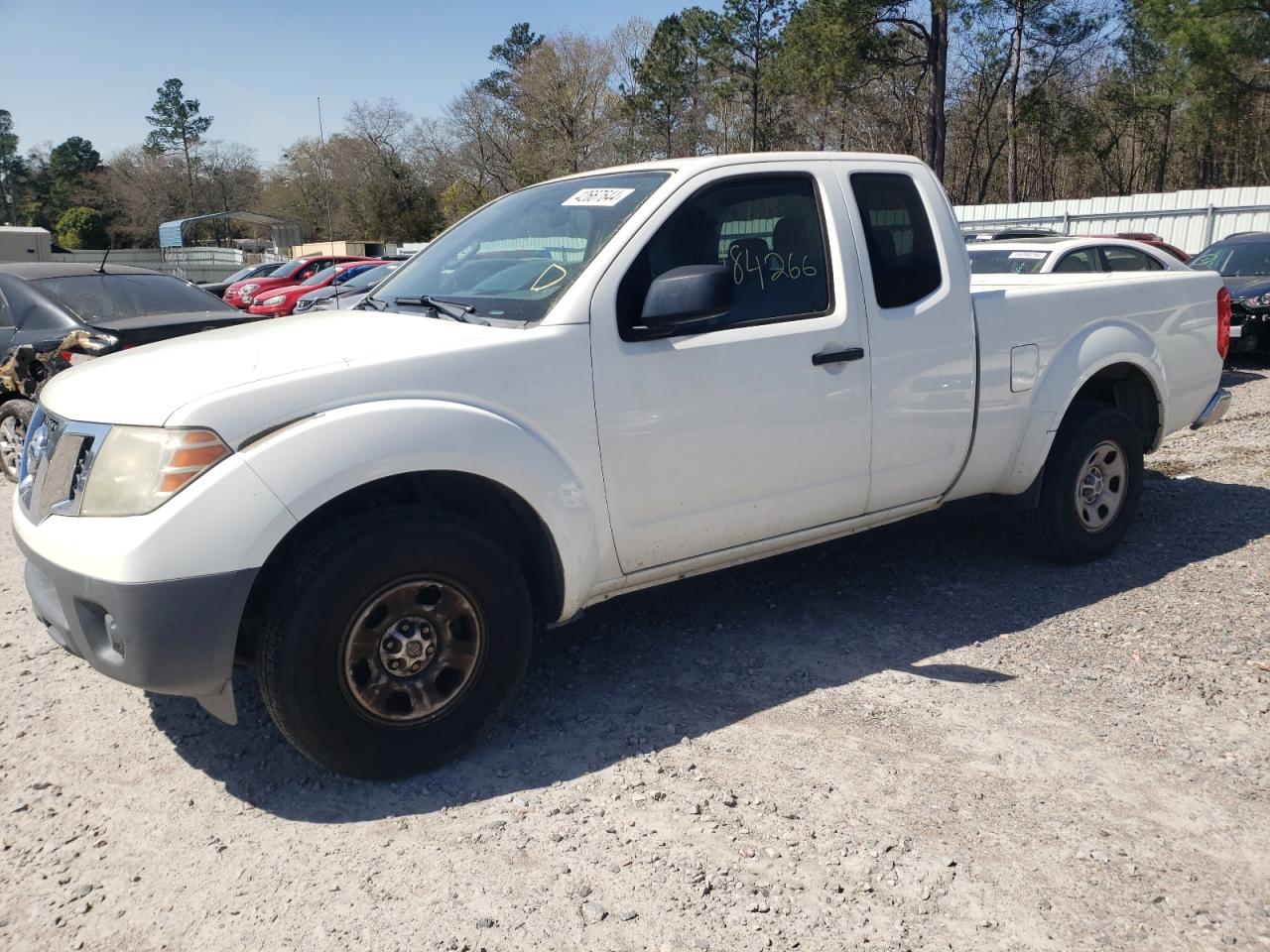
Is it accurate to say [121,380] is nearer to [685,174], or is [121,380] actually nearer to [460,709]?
[460,709]

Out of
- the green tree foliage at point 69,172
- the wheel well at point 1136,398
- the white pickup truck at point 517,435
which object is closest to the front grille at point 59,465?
the white pickup truck at point 517,435

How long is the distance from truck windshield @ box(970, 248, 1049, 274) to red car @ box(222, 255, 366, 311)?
1876 cm

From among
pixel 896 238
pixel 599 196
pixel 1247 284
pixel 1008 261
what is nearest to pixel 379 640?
pixel 599 196

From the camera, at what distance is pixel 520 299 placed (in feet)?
11.5

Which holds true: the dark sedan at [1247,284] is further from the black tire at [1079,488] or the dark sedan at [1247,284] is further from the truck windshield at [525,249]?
the truck windshield at [525,249]

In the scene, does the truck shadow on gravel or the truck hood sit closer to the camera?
the truck hood

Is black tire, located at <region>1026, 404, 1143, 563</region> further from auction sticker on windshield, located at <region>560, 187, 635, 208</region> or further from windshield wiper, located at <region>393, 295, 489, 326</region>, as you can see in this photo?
windshield wiper, located at <region>393, 295, 489, 326</region>

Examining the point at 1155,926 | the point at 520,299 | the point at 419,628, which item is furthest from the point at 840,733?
the point at 520,299

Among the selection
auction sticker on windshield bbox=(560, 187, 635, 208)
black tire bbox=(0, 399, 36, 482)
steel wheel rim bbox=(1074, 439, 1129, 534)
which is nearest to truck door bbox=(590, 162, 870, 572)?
auction sticker on windshield bbox=(560, 187, 635, 208)

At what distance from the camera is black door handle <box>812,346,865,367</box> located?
3828 mm

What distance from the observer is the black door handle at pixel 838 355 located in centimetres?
383

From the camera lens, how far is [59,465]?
3.08m

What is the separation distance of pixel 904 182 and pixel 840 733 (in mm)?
2373

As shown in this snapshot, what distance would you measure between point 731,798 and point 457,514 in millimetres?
1259
